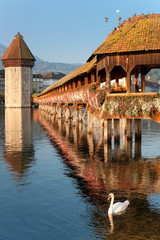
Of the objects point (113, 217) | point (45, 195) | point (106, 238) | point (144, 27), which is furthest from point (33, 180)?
point (144, 27)

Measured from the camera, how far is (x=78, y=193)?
37.8 feet

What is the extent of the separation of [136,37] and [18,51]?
101747mm

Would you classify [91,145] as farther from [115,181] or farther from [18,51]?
[18,51]

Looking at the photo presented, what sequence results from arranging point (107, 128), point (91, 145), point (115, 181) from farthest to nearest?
point (91, 145)
point (107, 128)
point (115, 181)

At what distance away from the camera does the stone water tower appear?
118125 millimetres

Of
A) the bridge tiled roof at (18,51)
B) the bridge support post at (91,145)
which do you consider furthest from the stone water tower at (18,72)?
the bridge support post at (91,145)

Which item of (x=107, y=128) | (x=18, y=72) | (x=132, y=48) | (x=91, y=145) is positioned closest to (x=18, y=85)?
(x=18, y=72)

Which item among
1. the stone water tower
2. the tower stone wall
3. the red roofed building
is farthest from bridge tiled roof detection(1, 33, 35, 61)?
the red roofed building

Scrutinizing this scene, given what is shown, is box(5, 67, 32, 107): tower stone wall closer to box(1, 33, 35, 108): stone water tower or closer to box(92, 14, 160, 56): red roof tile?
box(1, 33, 35, 108): stone water tower

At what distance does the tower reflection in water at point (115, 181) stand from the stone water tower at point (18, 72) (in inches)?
3857

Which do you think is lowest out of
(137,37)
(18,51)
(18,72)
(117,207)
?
(117,207)

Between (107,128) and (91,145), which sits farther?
(91,145)

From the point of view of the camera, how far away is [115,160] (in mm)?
17672

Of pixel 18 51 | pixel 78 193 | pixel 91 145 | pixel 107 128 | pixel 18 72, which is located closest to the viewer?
pixel 78 193
